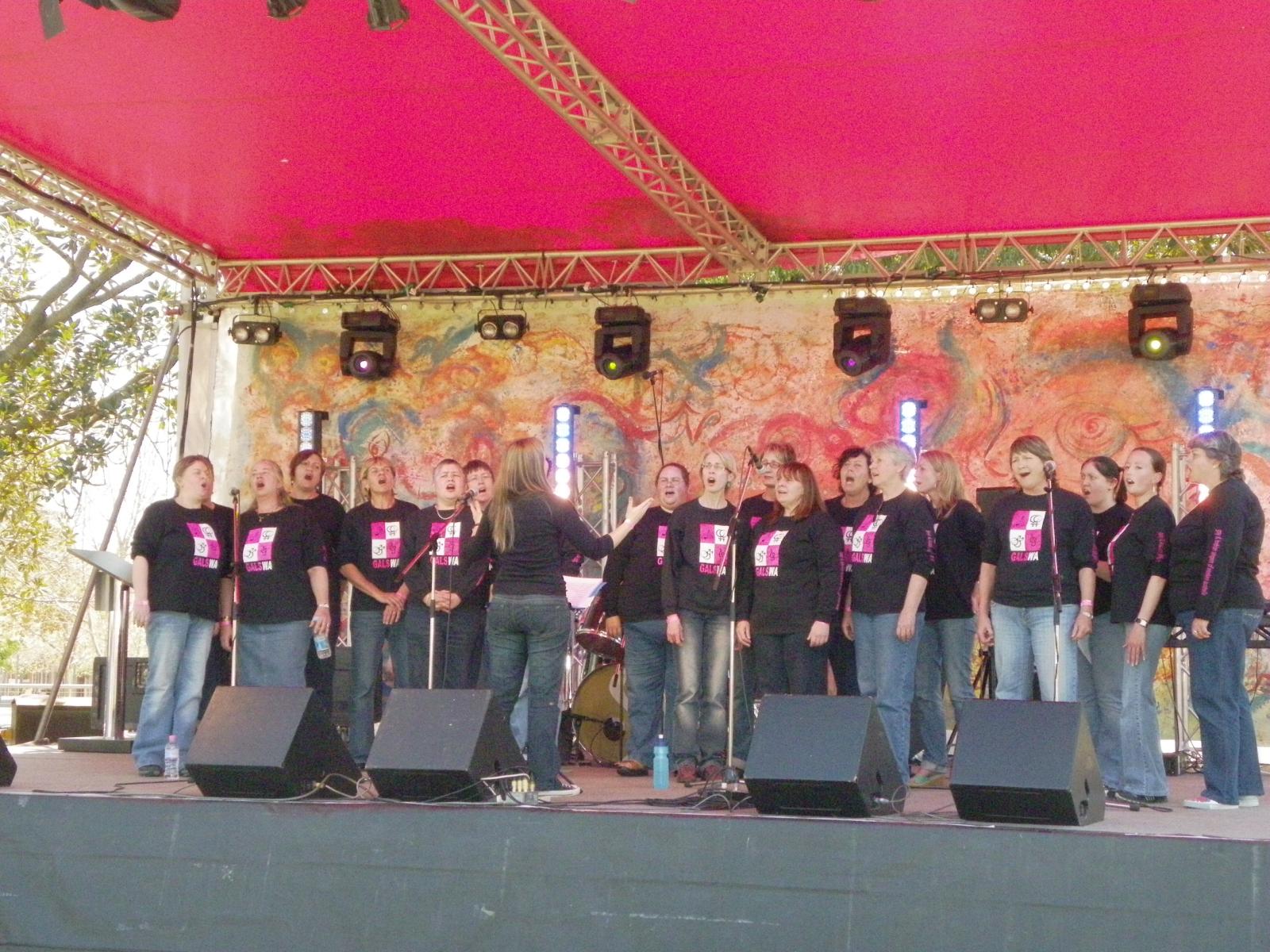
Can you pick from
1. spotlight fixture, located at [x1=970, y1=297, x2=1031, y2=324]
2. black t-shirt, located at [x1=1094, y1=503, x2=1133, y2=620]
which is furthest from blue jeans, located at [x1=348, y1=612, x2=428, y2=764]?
spotlight fixture, located at [x1=970, y1=297, x2=1031, y2=324]

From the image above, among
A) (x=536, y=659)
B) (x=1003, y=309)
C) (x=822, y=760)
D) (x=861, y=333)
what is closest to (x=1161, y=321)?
(x=1003, y=309)

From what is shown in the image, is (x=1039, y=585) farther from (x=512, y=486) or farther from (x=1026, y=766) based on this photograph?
(x=512, y=486)

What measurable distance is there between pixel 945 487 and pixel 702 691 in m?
1.52

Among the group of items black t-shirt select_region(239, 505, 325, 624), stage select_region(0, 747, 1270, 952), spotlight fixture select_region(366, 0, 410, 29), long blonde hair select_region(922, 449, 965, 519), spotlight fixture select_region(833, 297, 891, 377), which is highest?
spotlight fixture select_region(366, 0, 410, 29)

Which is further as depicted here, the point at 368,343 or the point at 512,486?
the point at 368,343

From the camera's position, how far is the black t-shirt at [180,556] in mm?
6871

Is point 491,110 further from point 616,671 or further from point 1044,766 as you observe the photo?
point 1044,766

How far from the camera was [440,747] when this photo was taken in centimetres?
514

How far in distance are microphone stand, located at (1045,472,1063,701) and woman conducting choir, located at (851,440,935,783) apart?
1.65 ft

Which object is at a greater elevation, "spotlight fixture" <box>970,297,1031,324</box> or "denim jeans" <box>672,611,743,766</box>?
"spotlight fixture" <box>970,297,1031,324</box>

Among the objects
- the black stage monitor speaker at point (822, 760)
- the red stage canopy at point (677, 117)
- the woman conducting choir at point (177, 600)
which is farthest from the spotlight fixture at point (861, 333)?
the black stage monitor speaker at point (822, 760)

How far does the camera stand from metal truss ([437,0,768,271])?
6551 mm

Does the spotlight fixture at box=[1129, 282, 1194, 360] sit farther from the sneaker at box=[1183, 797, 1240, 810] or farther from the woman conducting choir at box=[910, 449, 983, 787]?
the sneaker at box=[1183, 797, 1240, 810]

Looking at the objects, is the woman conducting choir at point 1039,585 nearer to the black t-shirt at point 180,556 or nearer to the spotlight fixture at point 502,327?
the black t-shirt at point 180,556
